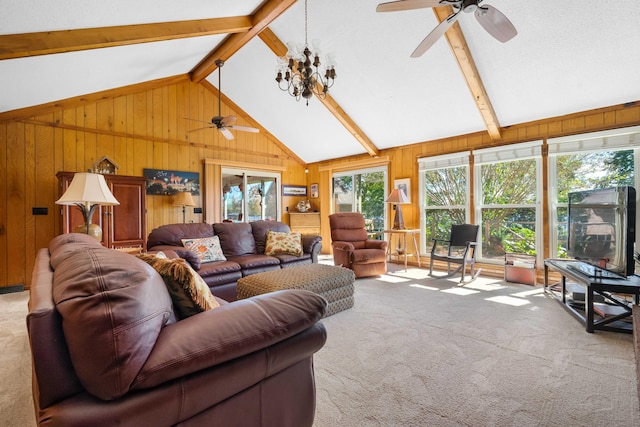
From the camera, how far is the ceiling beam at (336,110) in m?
4.32

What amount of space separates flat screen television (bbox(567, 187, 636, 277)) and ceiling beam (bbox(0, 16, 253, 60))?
431cm

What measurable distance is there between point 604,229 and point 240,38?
4.71 metres

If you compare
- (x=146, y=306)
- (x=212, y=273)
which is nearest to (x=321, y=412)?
(x=146, y=306)

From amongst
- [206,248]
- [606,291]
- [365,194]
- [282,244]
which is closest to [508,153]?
[606,291]

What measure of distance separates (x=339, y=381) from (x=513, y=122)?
4374 mm

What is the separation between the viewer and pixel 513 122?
431cm

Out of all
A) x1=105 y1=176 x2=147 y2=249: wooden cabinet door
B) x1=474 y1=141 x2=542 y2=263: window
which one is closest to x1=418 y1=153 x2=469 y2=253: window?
x1=474 y1=141 x2=542 y2=263: window

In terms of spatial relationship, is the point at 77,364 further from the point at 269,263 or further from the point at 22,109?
the point at 22,109

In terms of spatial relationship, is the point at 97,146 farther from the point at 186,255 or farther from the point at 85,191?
the point at 186,255

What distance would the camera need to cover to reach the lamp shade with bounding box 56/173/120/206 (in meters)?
2.44

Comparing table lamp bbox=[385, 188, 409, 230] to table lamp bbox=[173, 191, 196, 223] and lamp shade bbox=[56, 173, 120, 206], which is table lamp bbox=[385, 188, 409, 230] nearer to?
table lamp bbox=[173, 191, 196, 223]

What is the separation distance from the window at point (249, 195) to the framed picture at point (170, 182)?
0.66 metres

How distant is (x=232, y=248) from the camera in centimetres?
373

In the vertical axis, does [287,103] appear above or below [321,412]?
above
